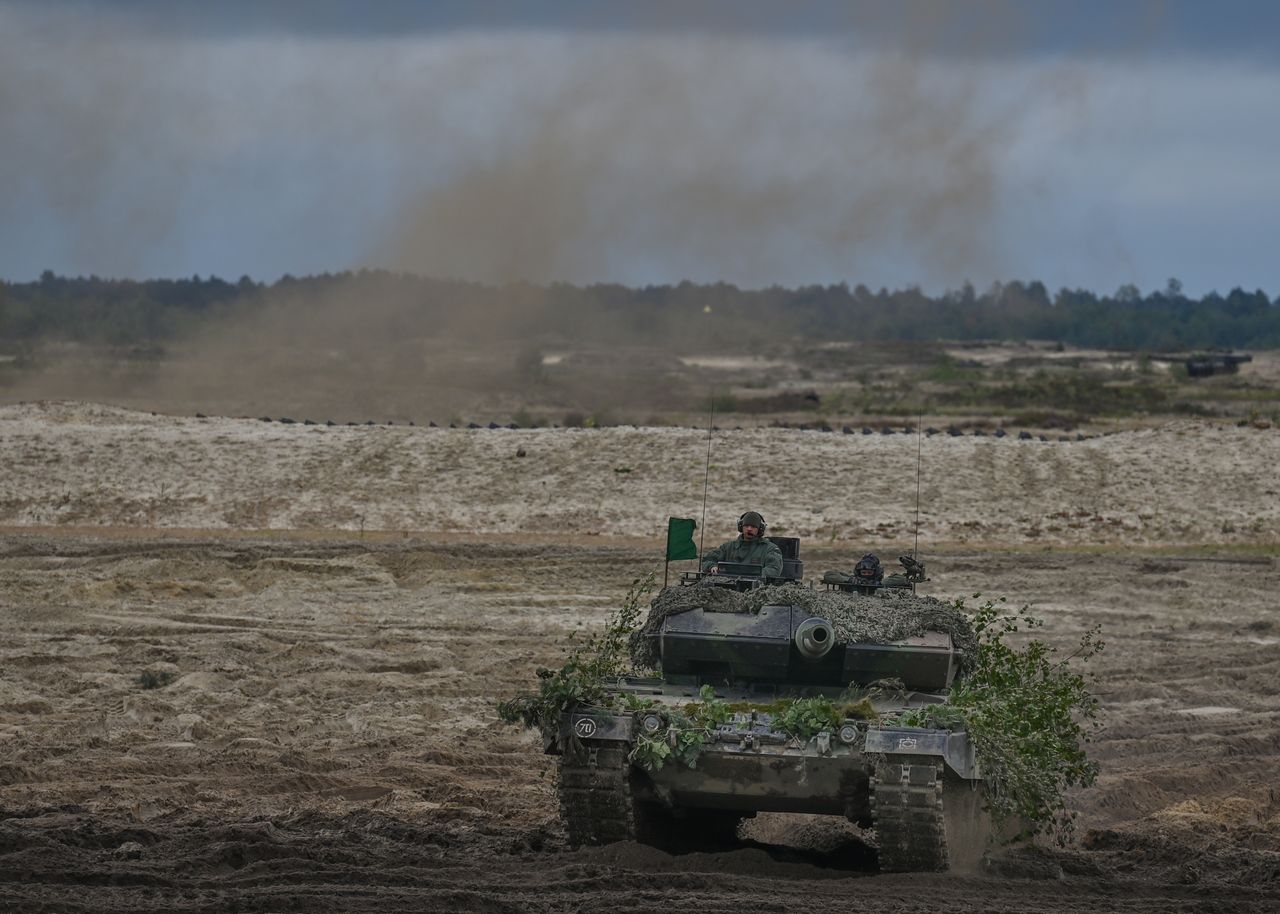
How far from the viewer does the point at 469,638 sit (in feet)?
81.7

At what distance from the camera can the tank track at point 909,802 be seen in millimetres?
12094

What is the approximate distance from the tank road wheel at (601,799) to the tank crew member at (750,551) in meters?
2.55

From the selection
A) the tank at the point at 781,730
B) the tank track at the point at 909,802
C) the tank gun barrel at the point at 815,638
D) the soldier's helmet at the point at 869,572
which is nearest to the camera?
the tank track at the point at 909,802

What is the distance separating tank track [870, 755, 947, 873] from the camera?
1209 cm

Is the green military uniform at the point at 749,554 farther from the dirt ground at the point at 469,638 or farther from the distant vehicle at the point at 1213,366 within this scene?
the distant vehicle at the point at 1213,366

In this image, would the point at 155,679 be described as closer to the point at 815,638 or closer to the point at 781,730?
the point at 815,638

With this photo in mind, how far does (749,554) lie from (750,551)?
4cm

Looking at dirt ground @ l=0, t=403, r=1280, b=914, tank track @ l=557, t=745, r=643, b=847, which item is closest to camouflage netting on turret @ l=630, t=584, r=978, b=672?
dirt ground @ l=0, t=403, r=1280, b=914

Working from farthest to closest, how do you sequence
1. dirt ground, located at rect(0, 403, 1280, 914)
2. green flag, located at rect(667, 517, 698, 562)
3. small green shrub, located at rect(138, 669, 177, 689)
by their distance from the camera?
small green shrub, located at rect(138, 669, 177, 689)
green flag, located at rect(667, 517, 698, 562)
dirt ground, located at rect(0, 403, 1280, 914)

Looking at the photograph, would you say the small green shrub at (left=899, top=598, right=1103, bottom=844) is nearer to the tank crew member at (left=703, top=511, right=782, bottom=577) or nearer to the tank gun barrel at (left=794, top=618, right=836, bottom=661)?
the tank gun barrel at (left=794, top=618, right=836, bottom=661)

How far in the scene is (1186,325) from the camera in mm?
154125

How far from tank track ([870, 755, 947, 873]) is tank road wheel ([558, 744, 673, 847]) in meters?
1.60

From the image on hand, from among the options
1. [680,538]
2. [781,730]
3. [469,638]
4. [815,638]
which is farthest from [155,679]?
[781,730]

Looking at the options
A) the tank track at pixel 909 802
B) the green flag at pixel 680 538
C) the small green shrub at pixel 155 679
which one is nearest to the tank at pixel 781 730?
the tank track at pixel 909 802
